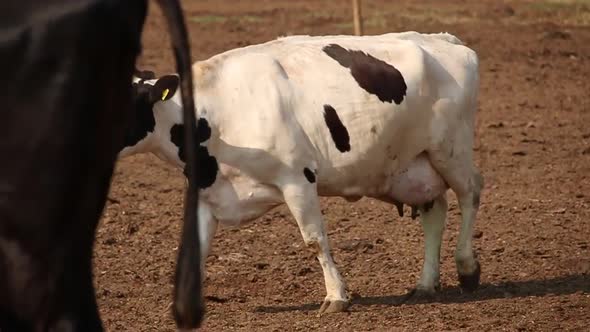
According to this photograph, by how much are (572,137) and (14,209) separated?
10.0 meters

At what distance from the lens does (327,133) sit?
865 cm

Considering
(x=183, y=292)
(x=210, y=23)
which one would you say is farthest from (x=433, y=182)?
(x=210, y=23)

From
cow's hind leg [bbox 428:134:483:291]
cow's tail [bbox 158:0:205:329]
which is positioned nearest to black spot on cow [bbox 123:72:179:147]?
cow's hind leg [bbox 428:134:483:291]

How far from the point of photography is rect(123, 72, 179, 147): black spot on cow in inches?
337

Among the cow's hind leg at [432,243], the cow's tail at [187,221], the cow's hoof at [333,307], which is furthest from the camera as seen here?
the cow's hind leg at [432,243]

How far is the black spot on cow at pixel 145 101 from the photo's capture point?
337 inches

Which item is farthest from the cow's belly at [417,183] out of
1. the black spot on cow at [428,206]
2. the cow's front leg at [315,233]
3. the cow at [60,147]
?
the cow at [60,147]

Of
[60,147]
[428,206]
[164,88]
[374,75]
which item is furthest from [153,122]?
[60,147]

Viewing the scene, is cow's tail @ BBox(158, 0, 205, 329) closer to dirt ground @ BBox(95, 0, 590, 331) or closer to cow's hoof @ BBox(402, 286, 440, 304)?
dirt ground @ BBox(95, 0, 590, 331)

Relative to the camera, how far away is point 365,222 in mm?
10828

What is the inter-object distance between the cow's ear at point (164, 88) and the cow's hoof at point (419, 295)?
1.89 m

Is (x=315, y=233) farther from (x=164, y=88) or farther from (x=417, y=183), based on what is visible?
(x=164, y=88)

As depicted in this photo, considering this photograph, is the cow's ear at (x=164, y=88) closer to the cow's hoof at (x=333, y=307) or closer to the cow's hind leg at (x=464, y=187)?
the cow's hoof at (x=333, y=307)

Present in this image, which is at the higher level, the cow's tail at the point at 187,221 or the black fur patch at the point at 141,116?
the cow's tail at the point at 187,221
